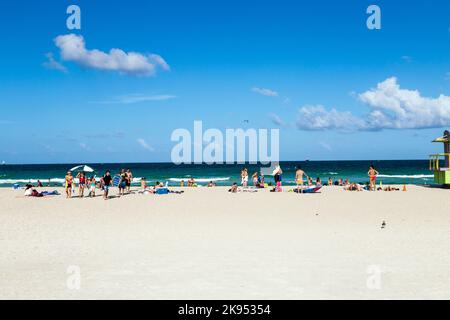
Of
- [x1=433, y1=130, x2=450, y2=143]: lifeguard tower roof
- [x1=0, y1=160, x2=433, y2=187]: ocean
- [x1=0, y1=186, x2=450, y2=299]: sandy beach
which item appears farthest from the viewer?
[x1=0, y1=160, x2=433, y2=187]: ocean

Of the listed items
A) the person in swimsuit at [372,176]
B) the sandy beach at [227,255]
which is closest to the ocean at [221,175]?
the person in swimsuit at [372,176]

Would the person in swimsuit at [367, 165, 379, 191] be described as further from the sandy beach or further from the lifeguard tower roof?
the sandy beach

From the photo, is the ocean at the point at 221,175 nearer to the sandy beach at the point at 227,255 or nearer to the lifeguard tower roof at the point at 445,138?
the lifeguard tower roof at the point at 445,138

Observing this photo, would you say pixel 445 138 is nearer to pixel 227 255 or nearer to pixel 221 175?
pixel 227 255

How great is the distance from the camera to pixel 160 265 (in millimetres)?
7863

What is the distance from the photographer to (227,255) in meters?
8.59

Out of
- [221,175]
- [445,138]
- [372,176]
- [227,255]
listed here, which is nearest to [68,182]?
[227,255]

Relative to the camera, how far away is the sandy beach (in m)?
6.35

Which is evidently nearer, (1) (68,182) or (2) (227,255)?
(2) (227,255)

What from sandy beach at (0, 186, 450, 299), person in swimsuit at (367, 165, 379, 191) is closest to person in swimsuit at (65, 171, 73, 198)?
sandy beach at (0, 186, 450, 299)
